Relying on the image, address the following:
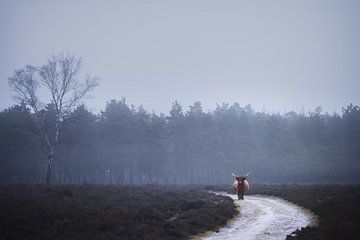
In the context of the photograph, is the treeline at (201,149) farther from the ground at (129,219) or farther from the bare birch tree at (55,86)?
the ground at (129,219)

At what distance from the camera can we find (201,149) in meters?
68.1

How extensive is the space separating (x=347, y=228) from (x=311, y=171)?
190 feet

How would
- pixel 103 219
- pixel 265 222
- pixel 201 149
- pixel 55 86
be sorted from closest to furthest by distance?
pixel 103 219, pixel 265 222, pixel 55 86, pixel 201 149

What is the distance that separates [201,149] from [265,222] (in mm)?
49925

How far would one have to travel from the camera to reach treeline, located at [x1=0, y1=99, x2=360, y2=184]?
6531 cm

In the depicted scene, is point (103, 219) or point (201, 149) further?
point (201, 149)

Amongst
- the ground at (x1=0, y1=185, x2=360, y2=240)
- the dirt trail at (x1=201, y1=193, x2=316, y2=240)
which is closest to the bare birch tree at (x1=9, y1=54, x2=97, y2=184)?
the ground at (x1=0, y1=185, x2=360, y2=240)

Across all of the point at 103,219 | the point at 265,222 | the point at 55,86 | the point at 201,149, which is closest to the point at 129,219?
the point at 103,219

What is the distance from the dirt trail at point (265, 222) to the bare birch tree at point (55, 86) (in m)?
23.6

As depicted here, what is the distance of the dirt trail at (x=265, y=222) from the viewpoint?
1534cm

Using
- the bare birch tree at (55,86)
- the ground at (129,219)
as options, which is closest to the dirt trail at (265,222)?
the ground at (129,219)

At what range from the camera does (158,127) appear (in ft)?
225

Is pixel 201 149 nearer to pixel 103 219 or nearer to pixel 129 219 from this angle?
pixel 129 219

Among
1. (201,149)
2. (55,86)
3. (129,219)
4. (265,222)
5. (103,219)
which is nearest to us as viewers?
(103,219)
